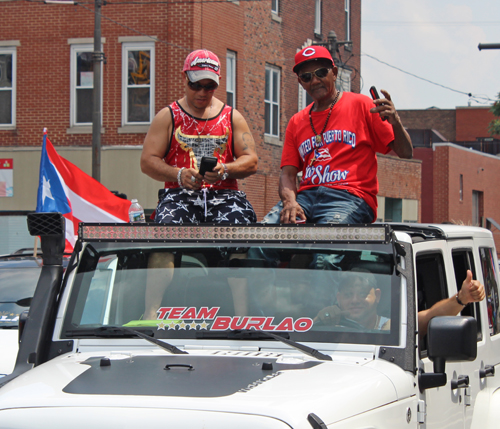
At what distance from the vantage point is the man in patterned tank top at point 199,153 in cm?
486

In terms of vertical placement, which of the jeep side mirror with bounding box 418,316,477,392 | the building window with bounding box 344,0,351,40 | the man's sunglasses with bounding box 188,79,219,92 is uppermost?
the building window with bounding box 344,0,351,40

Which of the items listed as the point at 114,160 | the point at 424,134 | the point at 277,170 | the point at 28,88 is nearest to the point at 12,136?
the point at 28,88

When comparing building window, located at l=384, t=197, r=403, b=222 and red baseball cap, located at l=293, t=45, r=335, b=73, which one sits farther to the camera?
building window, located at l=384, t=197, r=403, b=222

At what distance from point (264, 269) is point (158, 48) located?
18.0 m

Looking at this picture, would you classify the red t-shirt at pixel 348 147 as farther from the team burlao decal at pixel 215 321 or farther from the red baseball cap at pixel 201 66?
the team burlao decal at pixel 215 321

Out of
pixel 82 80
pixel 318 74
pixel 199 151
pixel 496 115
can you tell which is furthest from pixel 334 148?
pixel 496 115

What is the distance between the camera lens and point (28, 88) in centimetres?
2141

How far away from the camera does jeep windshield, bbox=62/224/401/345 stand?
139 inches

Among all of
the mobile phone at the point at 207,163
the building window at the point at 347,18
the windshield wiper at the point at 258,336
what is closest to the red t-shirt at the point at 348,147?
the mobile phone at the point at 207,163

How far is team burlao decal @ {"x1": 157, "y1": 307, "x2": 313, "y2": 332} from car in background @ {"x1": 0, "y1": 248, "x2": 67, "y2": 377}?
11.2ft

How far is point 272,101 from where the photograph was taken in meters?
25.0

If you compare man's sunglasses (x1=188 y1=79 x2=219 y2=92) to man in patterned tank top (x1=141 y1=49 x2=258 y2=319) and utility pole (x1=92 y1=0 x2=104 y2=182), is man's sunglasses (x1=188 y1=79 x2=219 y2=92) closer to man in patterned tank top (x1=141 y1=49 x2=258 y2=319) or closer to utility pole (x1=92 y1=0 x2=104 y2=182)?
man in patterned tank top (x1=141 y1=49 x2=258 y2=319)

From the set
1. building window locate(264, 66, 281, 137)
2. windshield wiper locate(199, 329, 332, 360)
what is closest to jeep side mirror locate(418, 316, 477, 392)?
windshield wiper locate(199, 329, 332, 360)

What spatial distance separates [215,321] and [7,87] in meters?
19.5
